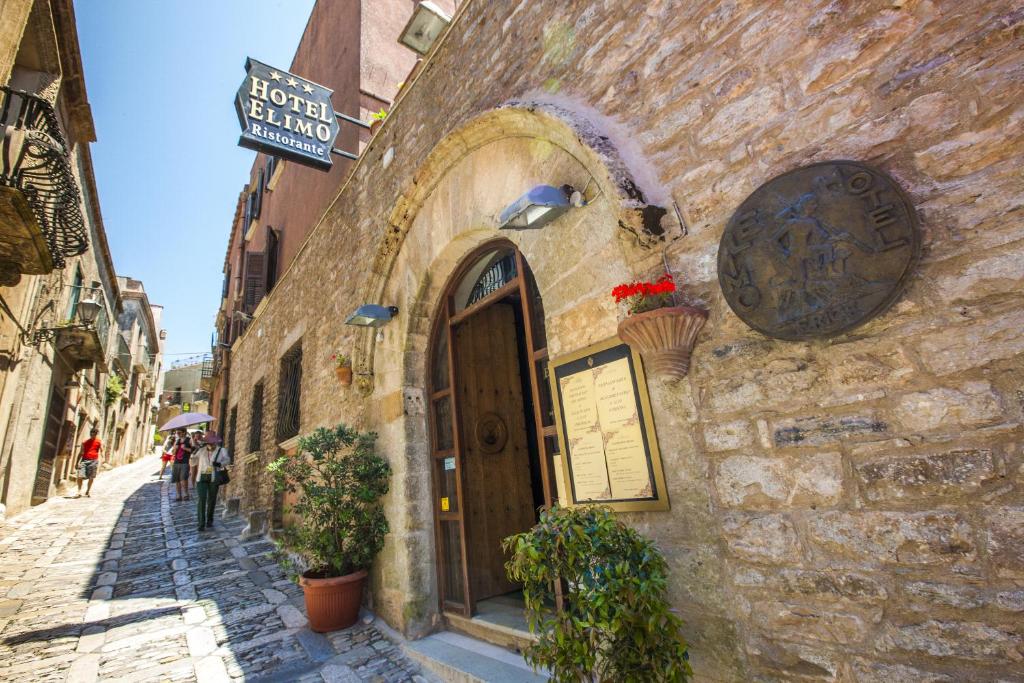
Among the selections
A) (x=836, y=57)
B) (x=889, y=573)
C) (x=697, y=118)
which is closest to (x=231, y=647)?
(x=889, y=573)

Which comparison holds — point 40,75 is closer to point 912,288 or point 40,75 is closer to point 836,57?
point 836,57

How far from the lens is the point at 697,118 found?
6.96 ft

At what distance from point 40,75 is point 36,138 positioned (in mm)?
3301

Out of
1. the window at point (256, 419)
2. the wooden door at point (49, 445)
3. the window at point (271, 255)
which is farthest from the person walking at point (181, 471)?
the window at point (271, 255)

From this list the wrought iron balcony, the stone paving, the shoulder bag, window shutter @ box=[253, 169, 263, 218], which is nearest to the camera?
the stone paving

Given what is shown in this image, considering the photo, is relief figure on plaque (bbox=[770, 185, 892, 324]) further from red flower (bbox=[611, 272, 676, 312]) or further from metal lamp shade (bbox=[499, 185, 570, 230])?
metal lamp shade (bbox=[499, 185, 570, 230])

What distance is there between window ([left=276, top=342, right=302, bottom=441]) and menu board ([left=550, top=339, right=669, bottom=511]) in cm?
556

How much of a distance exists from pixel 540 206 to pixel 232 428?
1197 cm

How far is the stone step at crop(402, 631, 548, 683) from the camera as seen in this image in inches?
111

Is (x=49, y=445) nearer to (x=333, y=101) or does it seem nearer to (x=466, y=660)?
(x=333, y=101)

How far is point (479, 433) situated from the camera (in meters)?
4.11

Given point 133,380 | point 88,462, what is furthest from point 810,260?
point 133,380

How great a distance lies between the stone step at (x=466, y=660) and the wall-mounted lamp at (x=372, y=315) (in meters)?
2.59

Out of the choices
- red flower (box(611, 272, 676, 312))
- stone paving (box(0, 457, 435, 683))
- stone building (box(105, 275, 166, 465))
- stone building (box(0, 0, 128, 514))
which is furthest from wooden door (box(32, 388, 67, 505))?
red flower (box(611, 272, 676, 312))
